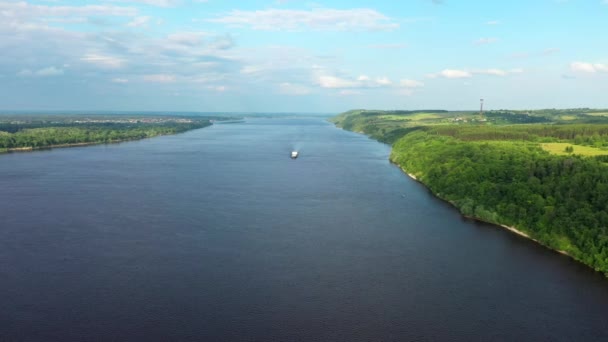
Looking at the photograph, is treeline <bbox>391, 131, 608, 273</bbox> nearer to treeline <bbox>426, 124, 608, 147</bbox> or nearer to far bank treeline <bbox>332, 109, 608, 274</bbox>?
far bank treeline <bbox>332, 109, 608, 274</bbox>

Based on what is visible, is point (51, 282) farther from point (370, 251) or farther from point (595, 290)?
point (595, 290)

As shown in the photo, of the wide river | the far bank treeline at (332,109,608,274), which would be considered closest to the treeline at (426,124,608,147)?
the far bank treeline at (332,109,608,274)

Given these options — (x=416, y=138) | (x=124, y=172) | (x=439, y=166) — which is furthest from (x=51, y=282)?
(x=416, y=138)

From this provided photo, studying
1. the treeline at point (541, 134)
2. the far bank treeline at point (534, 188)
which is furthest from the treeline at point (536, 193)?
the treeline at point (541, 134)

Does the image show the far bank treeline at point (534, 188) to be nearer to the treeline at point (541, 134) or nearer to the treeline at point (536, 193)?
the treeline at point (536, 193)

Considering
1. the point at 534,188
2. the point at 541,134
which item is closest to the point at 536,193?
the point at 534,188

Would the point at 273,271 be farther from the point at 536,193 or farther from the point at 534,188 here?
the point at 534,188
